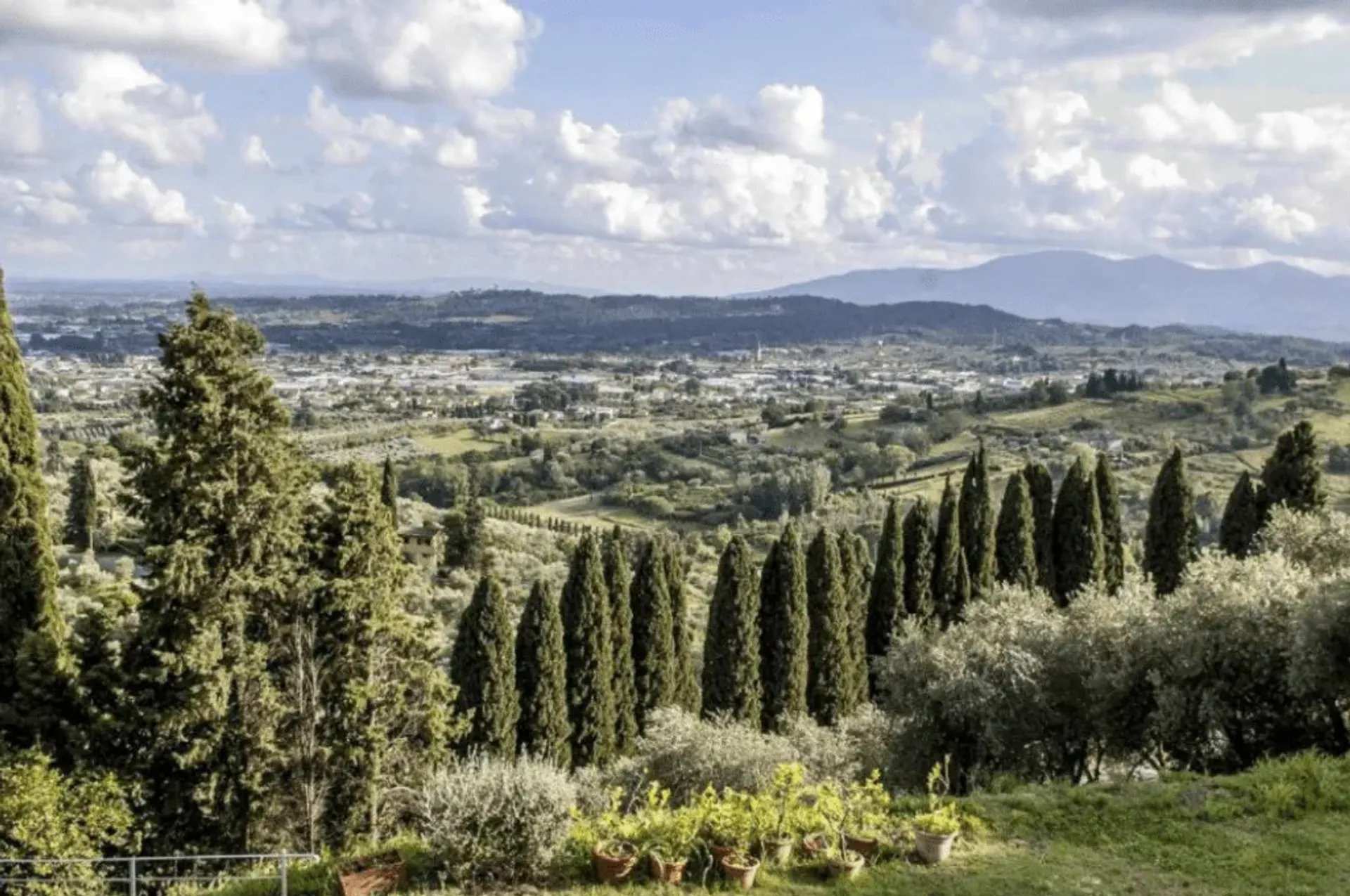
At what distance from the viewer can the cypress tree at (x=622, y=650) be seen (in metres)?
28.7

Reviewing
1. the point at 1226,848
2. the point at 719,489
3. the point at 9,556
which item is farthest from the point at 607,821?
the point at 719,489

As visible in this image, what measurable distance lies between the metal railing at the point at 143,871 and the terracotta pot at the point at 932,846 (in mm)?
7173

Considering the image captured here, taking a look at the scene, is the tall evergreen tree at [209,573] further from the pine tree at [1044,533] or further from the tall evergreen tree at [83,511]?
the tall evergreen tree at [83,511]

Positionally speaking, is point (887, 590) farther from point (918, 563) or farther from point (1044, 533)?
point (1044, 533)

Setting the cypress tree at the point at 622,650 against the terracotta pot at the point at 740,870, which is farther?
the cypress tree at the point at 622,650

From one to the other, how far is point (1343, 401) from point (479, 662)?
102136mm

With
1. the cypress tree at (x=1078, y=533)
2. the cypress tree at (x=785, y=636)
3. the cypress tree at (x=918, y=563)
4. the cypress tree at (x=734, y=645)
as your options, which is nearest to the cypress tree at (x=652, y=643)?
the cypress tree at (x=734, y=645)

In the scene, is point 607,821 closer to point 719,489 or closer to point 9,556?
point 9,556

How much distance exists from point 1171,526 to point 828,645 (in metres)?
14.4

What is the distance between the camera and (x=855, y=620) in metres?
33.0

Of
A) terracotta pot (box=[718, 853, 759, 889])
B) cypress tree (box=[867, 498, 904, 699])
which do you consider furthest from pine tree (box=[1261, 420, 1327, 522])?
terracotta pot (box=[718, 853, 759, 889])

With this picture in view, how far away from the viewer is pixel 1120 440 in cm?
10462

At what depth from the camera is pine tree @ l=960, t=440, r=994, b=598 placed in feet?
117

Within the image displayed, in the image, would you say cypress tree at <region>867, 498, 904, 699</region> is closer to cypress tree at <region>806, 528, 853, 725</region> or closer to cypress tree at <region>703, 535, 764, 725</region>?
cypress tree at <region>806, 528, 853, 725</region>
